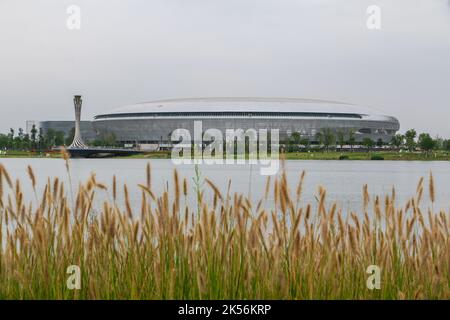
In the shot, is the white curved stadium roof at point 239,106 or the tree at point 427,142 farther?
the white curved stadium roof at point 239,106

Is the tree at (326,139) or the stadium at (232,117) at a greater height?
the stadium at (232,117)

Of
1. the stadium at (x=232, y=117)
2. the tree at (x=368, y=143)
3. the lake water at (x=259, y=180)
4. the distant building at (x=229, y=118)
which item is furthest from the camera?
the tree at (x=368, y=143)

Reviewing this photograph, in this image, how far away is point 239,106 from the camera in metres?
62.2

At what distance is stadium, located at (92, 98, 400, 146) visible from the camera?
195 ft

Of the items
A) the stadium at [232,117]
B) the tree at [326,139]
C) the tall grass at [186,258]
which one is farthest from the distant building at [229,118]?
the tall grass at [186,258]

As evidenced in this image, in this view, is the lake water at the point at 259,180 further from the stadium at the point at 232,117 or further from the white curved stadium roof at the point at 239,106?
the white curved stadium roof at the point at 239,106

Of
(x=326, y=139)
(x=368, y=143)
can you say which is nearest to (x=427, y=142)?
(x=326, y=139)

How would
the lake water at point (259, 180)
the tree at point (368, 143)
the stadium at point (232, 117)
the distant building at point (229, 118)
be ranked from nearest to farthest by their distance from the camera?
the lake water at point (259, 180) < the distant building at point (229, 118) < the stadium at point (232, 117) < the tree at point (368, 143)

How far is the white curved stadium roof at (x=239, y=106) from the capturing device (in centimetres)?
6078

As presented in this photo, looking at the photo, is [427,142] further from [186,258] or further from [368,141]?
[186,258]

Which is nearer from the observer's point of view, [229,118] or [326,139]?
[229,118]

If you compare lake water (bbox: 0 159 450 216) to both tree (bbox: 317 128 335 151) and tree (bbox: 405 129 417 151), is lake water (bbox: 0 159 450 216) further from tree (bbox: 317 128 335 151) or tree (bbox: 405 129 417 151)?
tree (bbox: 317 128 335 151)

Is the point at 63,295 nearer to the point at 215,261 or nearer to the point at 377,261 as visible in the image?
the point at 215,261

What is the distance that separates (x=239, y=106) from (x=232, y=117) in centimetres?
146
